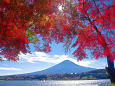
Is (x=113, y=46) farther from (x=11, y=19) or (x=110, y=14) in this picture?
(x=11, y=19)

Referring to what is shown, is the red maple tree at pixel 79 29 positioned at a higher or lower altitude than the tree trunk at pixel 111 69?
→ higher

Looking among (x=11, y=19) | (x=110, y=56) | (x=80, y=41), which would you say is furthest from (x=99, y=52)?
(x=11, y=19)

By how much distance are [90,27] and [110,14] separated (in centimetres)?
170

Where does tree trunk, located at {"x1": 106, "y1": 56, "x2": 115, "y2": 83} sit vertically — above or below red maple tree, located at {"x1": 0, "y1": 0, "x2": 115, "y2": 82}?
below

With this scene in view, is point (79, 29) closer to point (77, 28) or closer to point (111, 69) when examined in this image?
point (77, 28)

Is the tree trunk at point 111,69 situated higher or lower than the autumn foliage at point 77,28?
lower

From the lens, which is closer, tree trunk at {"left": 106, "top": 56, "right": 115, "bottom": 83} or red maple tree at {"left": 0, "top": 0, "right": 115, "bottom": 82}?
red maple tree at {"left": 0, "top": 0, "right": 115, "bottom": 82}

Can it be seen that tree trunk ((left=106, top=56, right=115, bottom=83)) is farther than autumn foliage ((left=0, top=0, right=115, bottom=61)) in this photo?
Yes

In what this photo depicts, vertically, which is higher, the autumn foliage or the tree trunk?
the autumn foliage

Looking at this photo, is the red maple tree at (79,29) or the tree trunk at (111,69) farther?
the tree trunk at (111,69)

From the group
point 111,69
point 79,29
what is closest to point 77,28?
point 79,29

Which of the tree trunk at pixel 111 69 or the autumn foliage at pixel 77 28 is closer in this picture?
the autumn foliage at pixel 77 28

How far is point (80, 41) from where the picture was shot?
1076 cm

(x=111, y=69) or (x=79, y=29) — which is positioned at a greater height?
(x=79, y=29)
